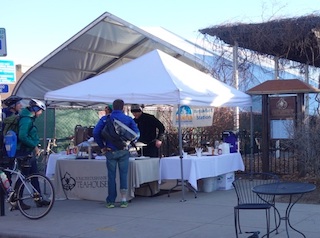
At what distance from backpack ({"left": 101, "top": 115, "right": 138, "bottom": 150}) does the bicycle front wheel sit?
1.34 meters

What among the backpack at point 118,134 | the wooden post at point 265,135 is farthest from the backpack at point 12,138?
the wooden post at point 265,135

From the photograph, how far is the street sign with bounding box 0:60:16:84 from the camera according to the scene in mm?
10320

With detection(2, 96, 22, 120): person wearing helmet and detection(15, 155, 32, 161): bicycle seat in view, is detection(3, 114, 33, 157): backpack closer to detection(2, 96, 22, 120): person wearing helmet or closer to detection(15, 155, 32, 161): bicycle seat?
detection(15, 155, 32, 161): bicycle seat

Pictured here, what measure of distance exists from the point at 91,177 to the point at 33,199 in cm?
185

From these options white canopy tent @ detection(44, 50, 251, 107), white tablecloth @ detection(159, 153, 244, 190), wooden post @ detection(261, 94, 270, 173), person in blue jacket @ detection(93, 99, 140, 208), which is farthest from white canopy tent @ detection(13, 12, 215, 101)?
person in blue jacket @ detection(93, 99, 140, 208)

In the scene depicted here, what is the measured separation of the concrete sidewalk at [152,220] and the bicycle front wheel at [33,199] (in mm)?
147

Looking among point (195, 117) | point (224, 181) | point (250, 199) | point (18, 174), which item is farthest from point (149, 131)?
point (18, 174)

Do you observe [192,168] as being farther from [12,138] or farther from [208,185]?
[12,138]

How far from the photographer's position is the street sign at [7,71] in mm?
10320

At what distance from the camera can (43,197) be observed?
8852 millimetres

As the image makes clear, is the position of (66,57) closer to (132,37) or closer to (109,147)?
(132,37)

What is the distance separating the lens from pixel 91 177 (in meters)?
10.4

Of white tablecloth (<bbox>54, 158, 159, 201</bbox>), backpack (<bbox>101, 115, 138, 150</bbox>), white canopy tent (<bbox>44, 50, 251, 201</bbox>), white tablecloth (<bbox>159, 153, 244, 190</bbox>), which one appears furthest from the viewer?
white tablecloth (<bbox>159, 153, 244, 190</bbox>)

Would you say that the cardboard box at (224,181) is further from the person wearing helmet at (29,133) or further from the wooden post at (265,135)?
the person wearing helmet at (29,133)
